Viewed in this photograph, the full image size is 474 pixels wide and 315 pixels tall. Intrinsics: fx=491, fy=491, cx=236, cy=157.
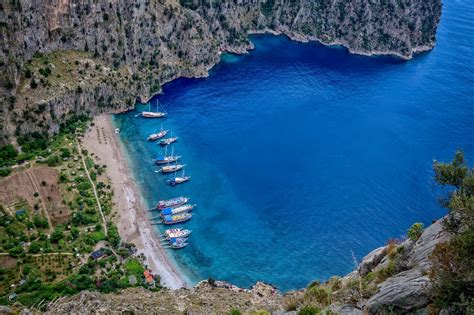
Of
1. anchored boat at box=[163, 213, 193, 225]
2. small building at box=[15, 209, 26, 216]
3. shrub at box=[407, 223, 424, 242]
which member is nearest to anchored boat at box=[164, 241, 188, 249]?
anchored boat at box=[163, 213, 193, 225]

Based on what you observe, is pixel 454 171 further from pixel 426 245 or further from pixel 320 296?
pixel 320 296

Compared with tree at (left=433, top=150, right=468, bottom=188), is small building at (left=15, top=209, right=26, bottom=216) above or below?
below

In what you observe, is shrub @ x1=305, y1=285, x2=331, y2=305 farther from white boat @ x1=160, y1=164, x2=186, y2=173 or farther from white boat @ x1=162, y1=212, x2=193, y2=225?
white boat @ x1=160, y1=164, x2=186, y2=173

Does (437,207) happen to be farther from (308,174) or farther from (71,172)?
(71,172)

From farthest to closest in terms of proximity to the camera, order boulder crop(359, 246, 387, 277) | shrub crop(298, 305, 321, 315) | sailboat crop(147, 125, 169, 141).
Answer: sailboat crop(147, 125, 169, 141), boulder crop(359, 246, 387, 277), shrub crop(298, 305, 321, 315)

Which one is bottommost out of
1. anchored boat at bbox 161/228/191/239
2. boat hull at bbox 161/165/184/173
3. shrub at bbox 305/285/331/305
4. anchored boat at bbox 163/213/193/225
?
anchored boat at bbox 161/228/191/239

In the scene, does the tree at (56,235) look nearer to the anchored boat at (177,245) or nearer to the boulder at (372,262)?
the anchored boat at (177,245)

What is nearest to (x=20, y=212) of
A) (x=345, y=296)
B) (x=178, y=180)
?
(x=178, y=180)
